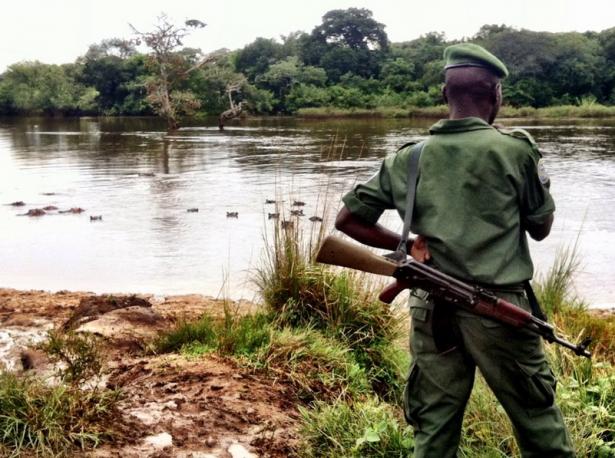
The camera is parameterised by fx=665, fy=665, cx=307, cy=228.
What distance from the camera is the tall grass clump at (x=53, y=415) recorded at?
301cm

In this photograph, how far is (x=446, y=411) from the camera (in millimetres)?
2588

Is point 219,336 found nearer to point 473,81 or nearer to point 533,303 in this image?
point 533,303

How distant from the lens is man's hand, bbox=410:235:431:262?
2666 mm

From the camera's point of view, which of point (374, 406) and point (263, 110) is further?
point (263, 110)

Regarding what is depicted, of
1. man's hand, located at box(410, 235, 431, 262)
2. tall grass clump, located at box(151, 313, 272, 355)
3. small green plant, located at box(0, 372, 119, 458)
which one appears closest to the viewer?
man's hand, located at box(410, 235, 431, 262)

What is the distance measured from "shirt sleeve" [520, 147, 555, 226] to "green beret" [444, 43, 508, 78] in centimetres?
36

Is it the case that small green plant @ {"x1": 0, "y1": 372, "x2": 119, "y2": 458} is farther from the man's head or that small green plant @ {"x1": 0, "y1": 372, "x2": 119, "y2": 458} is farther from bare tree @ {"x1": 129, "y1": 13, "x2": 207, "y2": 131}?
bare tree @ {"x1": 129, "y1": 13, "x2": 207, "y2": 131}

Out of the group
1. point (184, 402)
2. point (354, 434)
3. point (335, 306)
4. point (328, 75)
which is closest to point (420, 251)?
point (354, 434)

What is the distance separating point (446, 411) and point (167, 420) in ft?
5.37

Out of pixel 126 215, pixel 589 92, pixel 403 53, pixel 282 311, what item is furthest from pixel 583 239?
pixel 403 53

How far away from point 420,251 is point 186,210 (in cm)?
1138

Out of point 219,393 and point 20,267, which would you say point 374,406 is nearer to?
point 219,393

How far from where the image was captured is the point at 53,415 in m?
3.15

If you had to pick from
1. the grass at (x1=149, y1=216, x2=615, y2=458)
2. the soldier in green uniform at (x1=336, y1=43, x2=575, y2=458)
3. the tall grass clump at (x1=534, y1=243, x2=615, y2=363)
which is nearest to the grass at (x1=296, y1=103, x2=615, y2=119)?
the tall grass clump at (x1=534, y1=243, x2=615, y2=363)
